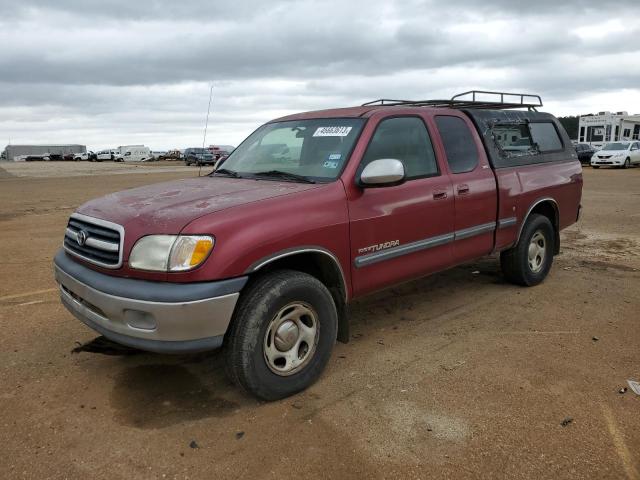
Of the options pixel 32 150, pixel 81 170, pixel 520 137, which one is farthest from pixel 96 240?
pixel 32 150

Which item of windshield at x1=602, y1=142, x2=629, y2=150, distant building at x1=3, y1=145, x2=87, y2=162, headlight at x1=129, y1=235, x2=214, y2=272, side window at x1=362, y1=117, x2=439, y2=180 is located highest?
distant building at x1=3, y1=145, x2=87, y2=162

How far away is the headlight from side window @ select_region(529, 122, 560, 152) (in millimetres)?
4181

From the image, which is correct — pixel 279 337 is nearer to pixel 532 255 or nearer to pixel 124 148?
pixel 532 255

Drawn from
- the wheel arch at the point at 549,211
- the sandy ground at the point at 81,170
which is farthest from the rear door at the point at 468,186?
the sandy ground at the point at 81,170

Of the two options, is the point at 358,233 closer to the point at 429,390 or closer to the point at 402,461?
the point at 429,390

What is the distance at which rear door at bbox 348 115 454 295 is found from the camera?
377cm

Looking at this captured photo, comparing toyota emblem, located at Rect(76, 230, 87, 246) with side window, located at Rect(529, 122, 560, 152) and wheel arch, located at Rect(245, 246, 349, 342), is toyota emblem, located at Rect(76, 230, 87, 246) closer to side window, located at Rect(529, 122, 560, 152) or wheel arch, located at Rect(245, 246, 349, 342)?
wheel arch, located at Rect(245, 246, 349, 342)

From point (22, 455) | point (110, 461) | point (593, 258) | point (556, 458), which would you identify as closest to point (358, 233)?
point (556, 458)

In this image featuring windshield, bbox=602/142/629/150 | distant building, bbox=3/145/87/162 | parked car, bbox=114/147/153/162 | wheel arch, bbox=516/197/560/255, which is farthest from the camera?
distant building, bbox=3/145/87/162

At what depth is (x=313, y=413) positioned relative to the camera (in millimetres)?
3230

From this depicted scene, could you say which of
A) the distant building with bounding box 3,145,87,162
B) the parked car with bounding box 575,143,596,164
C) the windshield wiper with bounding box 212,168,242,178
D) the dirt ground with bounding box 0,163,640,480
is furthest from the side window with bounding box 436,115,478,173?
the distant building with bounding box 3,145,87,162

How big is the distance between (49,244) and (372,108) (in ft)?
20.5

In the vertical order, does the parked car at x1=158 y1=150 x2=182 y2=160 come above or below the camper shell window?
below

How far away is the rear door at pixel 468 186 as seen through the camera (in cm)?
459
